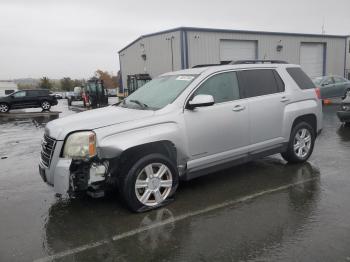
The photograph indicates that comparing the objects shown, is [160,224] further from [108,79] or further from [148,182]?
[108,79]

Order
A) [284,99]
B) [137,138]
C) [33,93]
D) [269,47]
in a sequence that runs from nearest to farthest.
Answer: [137,138]
[284,99]
[269,47]
[33,93]

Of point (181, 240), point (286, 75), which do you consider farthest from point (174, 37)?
point (181, 240)

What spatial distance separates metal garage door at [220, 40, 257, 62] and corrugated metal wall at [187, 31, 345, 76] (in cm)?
36

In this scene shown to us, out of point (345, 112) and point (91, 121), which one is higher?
point (91, 121)

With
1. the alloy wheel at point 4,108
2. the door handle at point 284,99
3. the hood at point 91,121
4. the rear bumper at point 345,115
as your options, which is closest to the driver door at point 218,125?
the hood at point 91,121

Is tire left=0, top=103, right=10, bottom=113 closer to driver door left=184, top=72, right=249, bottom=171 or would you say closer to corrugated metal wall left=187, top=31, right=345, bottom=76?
corrugated metal wall left=187, top=31, right=345, bottom=76

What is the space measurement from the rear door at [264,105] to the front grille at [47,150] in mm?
2870

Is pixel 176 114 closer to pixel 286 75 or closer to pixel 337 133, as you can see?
pixel 286 75

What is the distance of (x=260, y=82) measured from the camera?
5.32m

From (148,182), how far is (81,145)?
965 millimetres

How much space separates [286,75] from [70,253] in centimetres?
447

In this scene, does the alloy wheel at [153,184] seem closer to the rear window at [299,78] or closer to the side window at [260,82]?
the side window at [260,82]

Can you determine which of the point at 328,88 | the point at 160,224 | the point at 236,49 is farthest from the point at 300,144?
the point at 236,49

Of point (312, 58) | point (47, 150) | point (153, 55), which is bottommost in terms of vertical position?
point (47, 150)
